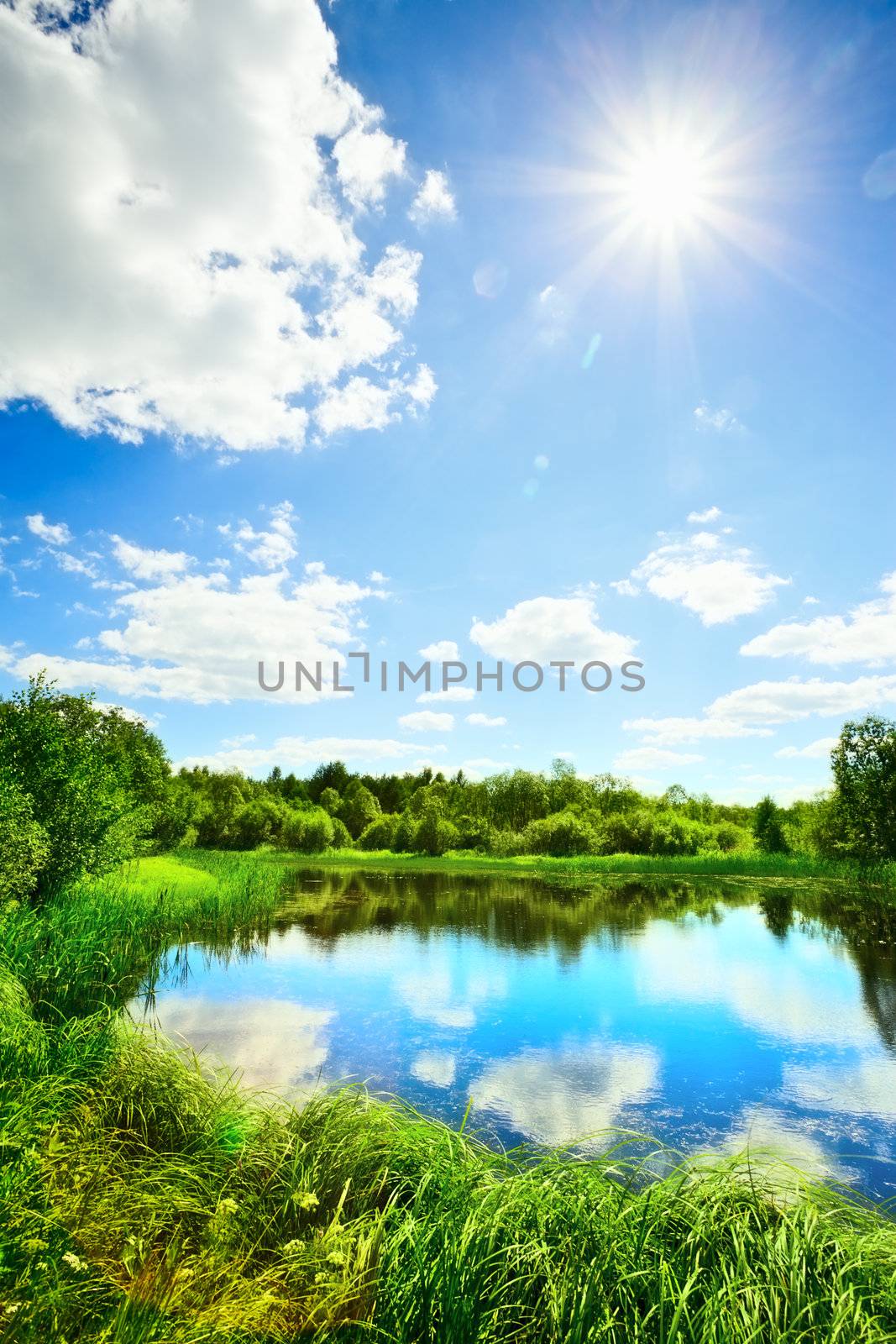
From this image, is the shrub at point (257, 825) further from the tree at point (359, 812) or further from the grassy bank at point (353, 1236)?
the grassy bank at point (353, 1236)

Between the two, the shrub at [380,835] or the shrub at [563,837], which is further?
the shrub at [380,835]

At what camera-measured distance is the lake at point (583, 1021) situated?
26.8ft

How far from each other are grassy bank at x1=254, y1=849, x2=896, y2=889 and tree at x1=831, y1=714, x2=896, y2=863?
176 cm

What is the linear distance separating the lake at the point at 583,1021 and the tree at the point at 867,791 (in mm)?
8391

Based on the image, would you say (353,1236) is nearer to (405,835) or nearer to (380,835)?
(405,835)

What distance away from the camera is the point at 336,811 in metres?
79.5

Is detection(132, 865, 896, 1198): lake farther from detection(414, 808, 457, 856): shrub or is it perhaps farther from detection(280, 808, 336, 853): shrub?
detection(280, 808, 336, 853): shrub

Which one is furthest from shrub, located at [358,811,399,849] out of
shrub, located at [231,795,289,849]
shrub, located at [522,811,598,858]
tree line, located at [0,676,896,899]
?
shrub, located at [522,811,598,858]

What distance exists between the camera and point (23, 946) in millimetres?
10000

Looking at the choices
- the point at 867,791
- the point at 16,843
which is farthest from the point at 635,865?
the point at 16,843

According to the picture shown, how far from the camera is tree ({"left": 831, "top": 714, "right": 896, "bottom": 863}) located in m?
31.3

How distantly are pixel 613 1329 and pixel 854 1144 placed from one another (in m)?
6.69

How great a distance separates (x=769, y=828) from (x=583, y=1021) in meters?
47.6

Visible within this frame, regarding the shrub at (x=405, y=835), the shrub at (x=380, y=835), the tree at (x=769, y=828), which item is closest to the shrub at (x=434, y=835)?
the shrub at (x=405, y=835)
